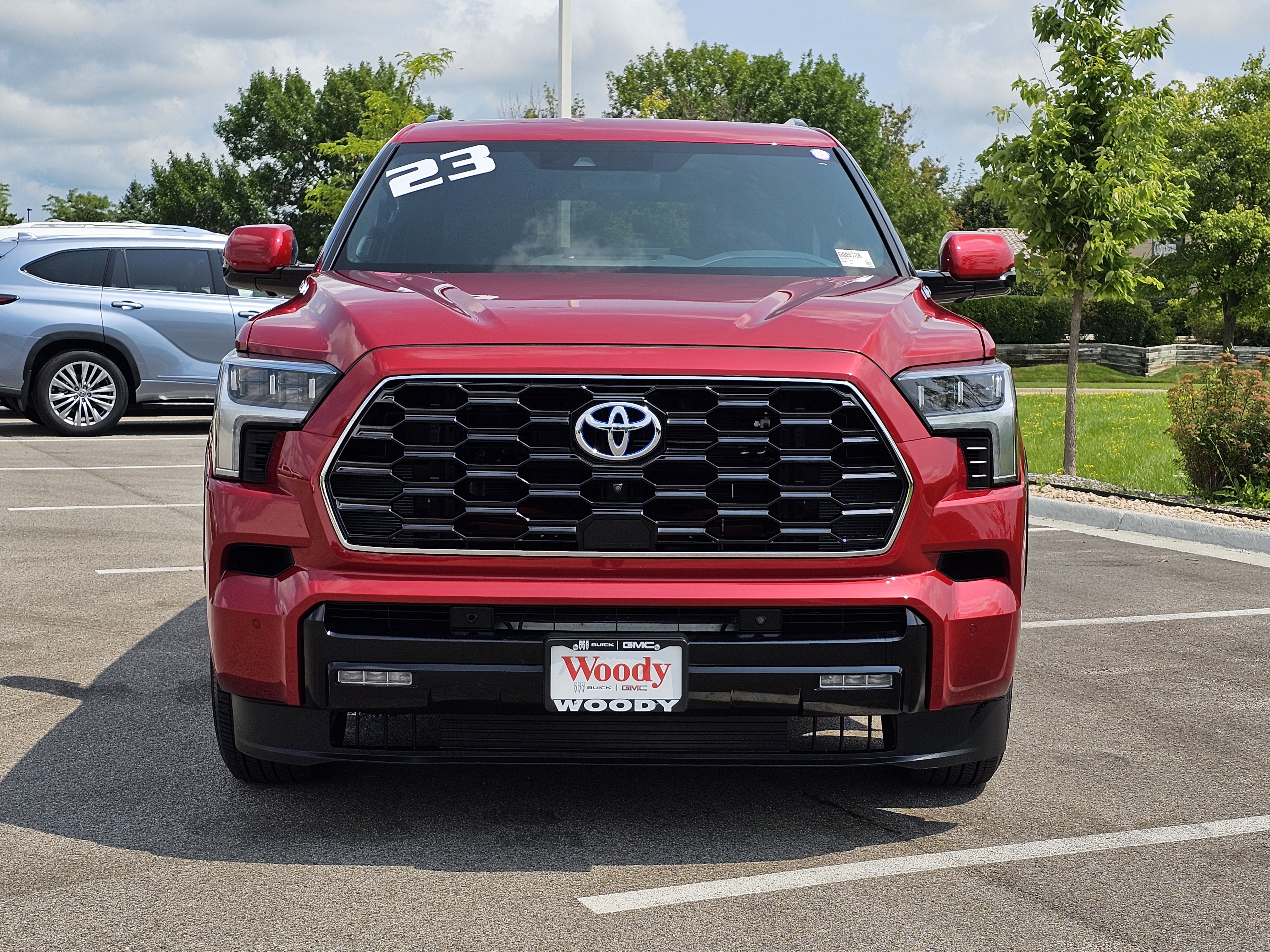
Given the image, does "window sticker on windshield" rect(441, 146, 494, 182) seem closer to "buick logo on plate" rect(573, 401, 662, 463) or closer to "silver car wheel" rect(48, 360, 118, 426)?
"buick logo on plate" rect(573, 401, 662, 463)

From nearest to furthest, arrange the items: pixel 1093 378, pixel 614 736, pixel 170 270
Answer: pixel 614 736 < pixel 170 270 < pixel 1093 378

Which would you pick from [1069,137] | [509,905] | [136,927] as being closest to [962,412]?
[509,905]

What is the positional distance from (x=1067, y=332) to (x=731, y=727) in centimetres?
4438

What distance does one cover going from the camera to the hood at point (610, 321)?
357 centimetres

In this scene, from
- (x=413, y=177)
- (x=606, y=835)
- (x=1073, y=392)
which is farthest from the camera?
(x=1073, y=392)

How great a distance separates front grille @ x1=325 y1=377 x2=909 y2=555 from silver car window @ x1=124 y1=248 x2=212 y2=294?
12735mm

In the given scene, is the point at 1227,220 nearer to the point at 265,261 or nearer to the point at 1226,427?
the point at 1226,427

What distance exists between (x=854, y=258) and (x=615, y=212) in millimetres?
826

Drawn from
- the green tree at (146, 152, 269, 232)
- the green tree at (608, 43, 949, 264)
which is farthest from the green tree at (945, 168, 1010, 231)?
the green tree at (146, 152, 269, 232)

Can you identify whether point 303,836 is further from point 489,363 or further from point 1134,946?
point 1134,946

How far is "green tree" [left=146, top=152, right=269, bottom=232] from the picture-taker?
55.4 metres

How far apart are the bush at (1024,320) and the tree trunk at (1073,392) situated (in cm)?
3189

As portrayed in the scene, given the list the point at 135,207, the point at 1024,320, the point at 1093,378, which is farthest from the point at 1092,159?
the point at 135,207

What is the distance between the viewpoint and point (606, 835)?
3.85 metres
